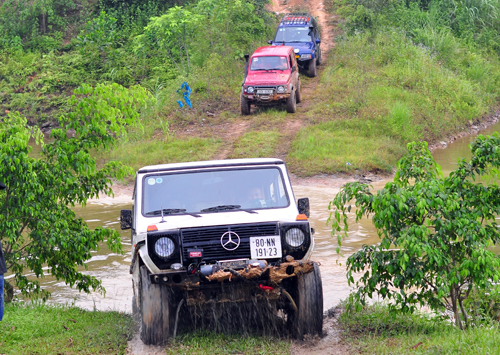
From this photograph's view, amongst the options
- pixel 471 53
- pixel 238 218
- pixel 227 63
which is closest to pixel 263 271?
pixel 238 218

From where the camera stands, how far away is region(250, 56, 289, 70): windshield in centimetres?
1889

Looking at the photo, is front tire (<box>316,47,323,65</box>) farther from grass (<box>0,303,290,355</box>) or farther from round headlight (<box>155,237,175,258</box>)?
round headlight (<box>155,237,175,258</box>)

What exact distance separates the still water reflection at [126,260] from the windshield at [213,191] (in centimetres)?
142

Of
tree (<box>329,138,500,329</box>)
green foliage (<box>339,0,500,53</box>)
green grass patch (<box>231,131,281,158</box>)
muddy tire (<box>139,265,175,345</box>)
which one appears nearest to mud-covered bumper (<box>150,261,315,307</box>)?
muddy tire (<box>139,265,175,345</box>)

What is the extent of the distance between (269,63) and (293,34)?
5058 mm

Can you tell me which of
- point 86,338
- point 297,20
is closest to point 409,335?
point 86,338

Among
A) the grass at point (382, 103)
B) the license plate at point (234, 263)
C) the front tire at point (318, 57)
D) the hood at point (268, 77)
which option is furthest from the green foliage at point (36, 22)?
the license plate at point (234, 263)

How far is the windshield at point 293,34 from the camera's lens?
917 inches

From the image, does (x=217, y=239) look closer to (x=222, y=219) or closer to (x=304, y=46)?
(x=222, y=219)

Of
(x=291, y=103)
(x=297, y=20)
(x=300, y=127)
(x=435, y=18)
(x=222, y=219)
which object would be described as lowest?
A: (x=300, y=127)

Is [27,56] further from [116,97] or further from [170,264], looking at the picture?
[170,264]

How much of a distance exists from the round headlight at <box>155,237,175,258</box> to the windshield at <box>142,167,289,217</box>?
63 cm

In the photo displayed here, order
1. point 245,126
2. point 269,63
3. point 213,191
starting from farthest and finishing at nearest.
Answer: point 269,63 → point 245,126 → point 213,191

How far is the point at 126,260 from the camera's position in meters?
10.1
